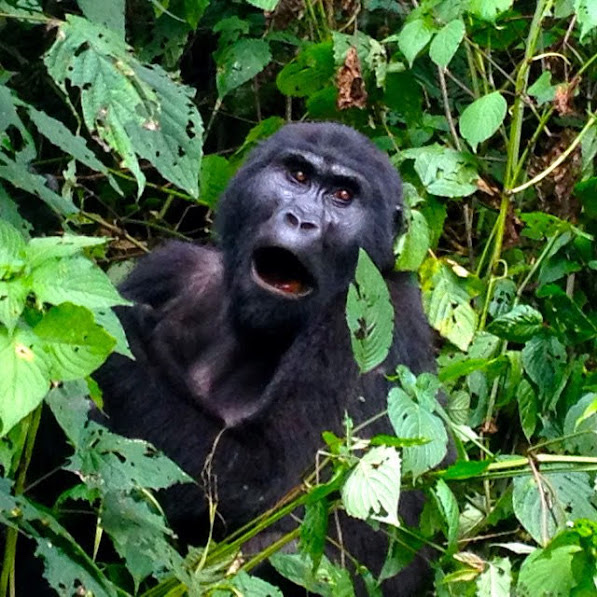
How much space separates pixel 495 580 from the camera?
2.22 meters

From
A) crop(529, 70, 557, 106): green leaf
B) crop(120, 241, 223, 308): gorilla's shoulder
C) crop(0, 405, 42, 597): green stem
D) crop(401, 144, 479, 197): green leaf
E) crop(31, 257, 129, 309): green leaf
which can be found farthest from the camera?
crop(529, 70, 557, 106): green leaf

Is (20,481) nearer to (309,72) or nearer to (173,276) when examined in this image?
(173,276)

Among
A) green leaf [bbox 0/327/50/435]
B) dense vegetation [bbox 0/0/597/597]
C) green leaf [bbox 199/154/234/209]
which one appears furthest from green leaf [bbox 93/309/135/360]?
green leaf [bbox 199/154/234/209]

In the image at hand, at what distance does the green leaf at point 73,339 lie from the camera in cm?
159

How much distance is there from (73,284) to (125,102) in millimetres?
503

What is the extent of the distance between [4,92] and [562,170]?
2936mm

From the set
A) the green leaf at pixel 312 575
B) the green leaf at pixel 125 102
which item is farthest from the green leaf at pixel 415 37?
the green leaf at pixel 312 575

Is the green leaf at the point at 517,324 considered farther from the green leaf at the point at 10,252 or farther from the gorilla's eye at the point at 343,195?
the green leaf at the point at 10,252

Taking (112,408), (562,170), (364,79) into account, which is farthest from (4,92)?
(562,170)

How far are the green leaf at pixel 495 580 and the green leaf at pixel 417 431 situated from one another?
28 cm

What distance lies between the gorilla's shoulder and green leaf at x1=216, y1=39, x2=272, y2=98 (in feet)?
3.41

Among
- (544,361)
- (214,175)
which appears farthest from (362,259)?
(214,175)

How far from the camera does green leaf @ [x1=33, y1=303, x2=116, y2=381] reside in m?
1.59

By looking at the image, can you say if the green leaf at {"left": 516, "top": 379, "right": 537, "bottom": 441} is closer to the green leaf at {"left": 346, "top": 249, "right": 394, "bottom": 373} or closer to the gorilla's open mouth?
the gorilla's open mouth
